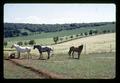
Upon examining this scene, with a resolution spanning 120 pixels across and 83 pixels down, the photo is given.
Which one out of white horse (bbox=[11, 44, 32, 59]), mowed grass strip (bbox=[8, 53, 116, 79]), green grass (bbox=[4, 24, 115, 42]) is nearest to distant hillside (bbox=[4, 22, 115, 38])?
green grass (bbox=[4, 24, 115, 42])

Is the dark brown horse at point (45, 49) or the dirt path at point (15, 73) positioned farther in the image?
the dark brown horse at point (45, 49)

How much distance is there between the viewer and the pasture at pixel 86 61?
2.85m

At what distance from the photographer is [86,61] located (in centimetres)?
295

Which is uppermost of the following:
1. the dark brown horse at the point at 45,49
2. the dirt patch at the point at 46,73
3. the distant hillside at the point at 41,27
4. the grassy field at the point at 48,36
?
the distant hillside at the point at 41,27

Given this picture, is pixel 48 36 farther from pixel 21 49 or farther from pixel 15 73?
pixel 15 73

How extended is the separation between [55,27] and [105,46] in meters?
0.72

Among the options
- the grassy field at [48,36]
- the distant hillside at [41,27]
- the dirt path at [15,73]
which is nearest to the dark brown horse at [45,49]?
the grassy field at [48,36]

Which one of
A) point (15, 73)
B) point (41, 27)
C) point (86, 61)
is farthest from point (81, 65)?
point (15, 73)

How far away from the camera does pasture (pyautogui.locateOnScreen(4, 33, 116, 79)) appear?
285 cm

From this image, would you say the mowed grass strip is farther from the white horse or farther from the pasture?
the white horse

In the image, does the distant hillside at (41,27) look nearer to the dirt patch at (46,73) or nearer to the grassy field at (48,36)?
the grassy field at (48,36)

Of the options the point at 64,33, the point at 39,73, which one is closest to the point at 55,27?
the point at 64,33

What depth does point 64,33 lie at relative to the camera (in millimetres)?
2994
